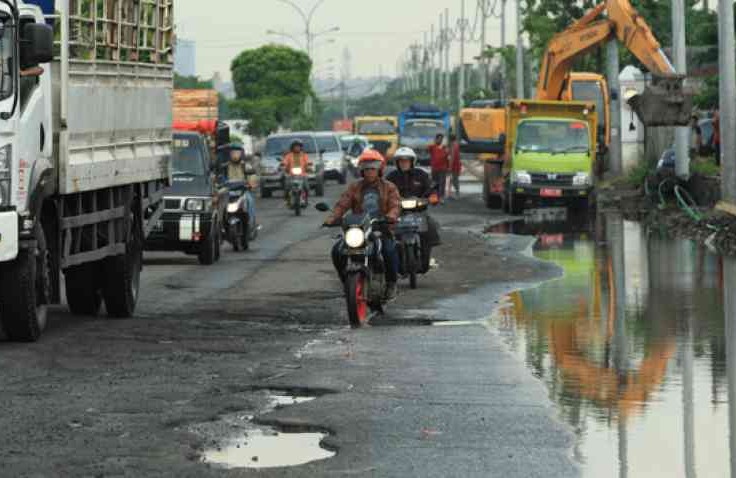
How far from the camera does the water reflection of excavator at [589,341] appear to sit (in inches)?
505

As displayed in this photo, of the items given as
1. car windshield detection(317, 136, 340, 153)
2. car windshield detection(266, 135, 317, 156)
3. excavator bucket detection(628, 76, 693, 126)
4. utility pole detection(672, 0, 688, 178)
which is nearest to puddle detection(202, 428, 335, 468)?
excavator bucket detection(628, 76, 693, 126)

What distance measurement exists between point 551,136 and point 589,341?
88.6 ft

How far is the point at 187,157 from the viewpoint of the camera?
28766 millimetres

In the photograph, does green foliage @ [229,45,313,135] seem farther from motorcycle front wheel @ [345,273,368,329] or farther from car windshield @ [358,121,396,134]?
motorcycle front wheel @ [345,273,368,329]

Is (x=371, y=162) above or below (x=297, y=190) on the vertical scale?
above

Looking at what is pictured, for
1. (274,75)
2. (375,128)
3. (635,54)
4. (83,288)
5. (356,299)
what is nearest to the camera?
(356,299)

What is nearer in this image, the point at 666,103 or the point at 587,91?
the point at 666,103

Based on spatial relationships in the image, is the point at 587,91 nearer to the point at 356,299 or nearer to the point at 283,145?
the point at 283,145

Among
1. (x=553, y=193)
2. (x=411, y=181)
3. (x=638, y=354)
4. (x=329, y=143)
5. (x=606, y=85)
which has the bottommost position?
(x=638, y=354)

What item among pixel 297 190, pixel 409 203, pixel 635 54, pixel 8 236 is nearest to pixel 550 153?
pixel 635 54

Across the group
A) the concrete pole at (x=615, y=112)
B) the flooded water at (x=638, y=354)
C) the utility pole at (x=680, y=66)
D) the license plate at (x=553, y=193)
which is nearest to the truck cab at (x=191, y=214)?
the flooded water at (x=638, y=354)

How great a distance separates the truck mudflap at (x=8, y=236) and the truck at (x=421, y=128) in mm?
59431

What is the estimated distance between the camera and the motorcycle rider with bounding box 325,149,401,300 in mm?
19188

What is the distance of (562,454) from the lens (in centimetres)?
1006
